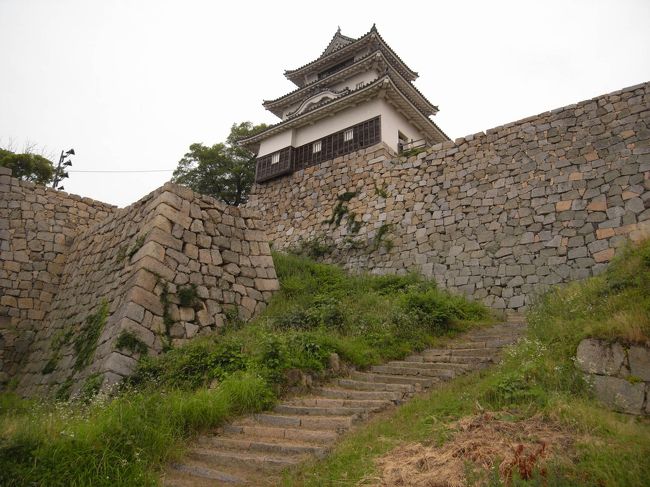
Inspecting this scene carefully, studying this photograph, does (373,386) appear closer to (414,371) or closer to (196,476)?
(414,371)

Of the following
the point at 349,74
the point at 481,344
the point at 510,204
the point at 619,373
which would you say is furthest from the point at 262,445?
the point at 349,74

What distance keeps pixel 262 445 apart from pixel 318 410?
92 cm

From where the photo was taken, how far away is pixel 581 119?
37.2 ft

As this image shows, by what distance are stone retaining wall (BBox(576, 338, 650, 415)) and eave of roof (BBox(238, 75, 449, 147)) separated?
13.3 meters

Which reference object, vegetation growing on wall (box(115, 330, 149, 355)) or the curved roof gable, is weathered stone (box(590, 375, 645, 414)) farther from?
the curved roof gable

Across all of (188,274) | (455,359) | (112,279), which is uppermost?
(188,274)

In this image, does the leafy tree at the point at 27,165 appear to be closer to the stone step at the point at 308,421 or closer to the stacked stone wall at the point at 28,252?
the stacked stone wall at the point at 28,252

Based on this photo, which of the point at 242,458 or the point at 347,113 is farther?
the point at 347,113

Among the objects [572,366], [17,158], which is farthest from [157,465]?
[17,158]

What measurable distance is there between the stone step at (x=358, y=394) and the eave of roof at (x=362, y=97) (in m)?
12.8

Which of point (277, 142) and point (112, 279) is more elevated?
point (277, 142)

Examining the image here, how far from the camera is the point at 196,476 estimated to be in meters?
4.16

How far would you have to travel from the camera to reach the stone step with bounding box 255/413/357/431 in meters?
4.79

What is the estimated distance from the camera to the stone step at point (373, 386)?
571 centimetres
